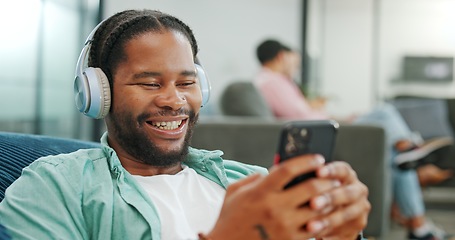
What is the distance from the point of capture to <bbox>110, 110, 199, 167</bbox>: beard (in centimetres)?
97

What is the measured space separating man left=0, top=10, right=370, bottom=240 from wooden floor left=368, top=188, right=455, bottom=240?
10.1 ft

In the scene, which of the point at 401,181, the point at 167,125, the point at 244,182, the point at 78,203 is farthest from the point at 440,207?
the point at 244,182

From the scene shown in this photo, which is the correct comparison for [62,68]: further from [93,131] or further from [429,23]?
[429,23]

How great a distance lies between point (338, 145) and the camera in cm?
259

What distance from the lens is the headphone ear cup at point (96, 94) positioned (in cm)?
97

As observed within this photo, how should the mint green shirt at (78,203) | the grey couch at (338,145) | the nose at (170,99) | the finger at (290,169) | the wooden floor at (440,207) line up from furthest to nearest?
1. the wooden floor at (440,207)
2. the grey couch at (338,145)
3. the nose at (170,99)
4. the mint green shirt at (78,203)
5. the finger at (290,169)

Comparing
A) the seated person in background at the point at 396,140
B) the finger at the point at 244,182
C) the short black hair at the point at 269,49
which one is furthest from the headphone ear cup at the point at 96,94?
the short black hair at the point at 269,49

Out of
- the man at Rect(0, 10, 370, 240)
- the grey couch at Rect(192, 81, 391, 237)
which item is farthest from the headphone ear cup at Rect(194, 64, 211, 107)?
the grey couch at Rect(192, 81, 391, 237)

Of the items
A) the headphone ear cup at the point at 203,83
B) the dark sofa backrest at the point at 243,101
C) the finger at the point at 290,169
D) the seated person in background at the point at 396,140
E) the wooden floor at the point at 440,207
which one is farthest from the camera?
the wooden floor at the point at 440,207

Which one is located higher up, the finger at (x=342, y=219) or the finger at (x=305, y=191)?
the finger at (x=305, y=191)

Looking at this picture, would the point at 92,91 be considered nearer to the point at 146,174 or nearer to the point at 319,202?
the point at 146,174

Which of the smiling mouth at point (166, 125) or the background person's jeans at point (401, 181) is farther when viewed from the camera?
the background person's jeans at point (401, 181)

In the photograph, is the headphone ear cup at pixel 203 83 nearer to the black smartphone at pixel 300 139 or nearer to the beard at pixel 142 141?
the beard at pixel 142 141

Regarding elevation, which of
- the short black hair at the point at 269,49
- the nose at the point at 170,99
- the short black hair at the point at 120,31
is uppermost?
the short black hair at the point at 269,49
